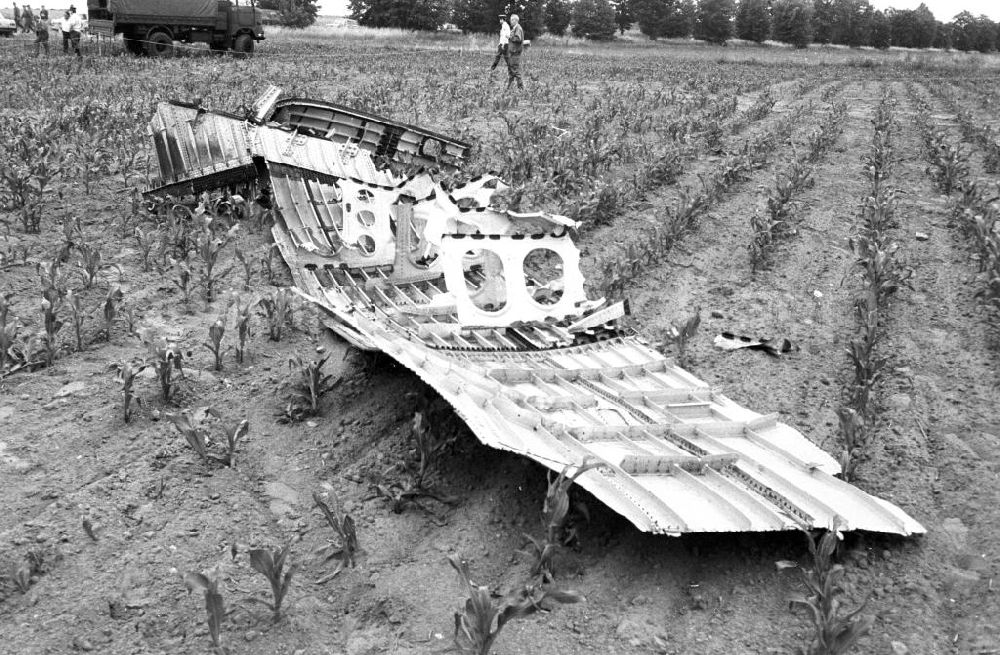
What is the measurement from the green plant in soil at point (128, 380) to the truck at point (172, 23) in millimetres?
22128

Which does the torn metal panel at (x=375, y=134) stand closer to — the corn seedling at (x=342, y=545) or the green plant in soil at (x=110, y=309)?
the green plant in soil at (x=110, y=309)

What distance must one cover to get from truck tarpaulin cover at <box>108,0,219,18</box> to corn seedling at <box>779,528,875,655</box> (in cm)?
2601

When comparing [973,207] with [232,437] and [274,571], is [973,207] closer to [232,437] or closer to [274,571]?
[232,437]

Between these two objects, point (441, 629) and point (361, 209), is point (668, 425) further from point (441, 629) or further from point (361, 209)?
point (361, 209)

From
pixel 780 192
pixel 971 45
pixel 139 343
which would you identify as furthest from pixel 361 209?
pixel 971 45

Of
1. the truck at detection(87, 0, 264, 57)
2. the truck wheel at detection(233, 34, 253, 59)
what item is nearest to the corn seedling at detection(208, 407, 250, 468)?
the truck at detection(87, 0, 264, 57)

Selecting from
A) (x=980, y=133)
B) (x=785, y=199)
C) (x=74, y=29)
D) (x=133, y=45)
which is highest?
(x=74, y=29)

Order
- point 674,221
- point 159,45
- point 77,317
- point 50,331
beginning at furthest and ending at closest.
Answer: point 159,45
point 674,221
point 77,317
point 50,331

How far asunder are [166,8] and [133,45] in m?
1.45

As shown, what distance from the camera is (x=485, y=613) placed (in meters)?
3.02

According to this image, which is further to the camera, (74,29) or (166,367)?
(74,29)

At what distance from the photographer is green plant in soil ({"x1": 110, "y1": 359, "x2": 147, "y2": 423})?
15.1 feet

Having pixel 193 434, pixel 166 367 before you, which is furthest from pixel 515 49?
pixel 193 434

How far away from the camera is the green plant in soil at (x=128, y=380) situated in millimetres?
4605
